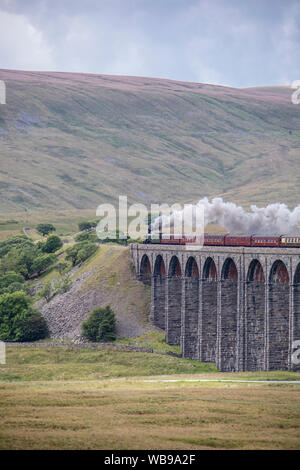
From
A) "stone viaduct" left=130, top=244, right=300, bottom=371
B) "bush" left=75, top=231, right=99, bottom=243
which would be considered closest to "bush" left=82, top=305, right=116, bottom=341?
"stone viaduct" left=130, top=244, right=300, bottom=371

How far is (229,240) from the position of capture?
3044 inches

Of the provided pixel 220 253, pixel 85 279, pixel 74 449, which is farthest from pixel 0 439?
pixel 85 279

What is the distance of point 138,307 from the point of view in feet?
309

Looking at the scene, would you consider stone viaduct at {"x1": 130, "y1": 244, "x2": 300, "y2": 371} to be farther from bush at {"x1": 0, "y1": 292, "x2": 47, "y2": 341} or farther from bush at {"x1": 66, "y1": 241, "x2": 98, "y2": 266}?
bush at {"x1": 66, "y1": 241, "x2": 98, "y2": 266}

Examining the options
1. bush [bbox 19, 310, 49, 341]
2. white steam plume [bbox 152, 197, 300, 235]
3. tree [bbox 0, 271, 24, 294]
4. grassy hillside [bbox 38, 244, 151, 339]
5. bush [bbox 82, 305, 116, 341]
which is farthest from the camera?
tree [bbox 0, 271, 24, 294]

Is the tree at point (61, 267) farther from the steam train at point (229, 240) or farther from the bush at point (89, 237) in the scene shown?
the steam train at point (229, 240)

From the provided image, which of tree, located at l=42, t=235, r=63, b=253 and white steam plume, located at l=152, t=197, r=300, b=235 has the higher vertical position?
white steam plume, located at l=152, t=197, r=300, b=235

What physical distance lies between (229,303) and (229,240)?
292 inches

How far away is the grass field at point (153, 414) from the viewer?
37.7 m

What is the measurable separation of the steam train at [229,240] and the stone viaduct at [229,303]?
1.83 m

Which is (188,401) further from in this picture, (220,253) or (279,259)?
(220,253)

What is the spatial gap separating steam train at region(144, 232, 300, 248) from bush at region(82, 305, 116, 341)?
1165 cm

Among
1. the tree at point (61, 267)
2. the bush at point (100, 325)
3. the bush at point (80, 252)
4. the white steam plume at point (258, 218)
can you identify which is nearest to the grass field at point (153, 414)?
the bush at point (100, 325)

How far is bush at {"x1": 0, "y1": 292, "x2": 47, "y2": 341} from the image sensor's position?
96.2 metres
